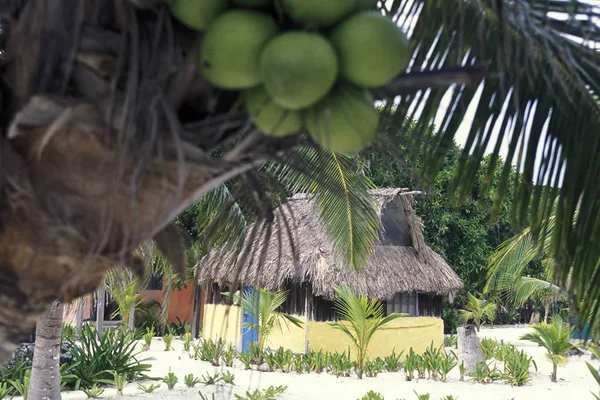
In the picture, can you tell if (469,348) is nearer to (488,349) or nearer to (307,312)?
(488,349)

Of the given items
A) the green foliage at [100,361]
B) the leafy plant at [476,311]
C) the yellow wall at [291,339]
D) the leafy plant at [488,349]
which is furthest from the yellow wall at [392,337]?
the green foliage at [100,361]

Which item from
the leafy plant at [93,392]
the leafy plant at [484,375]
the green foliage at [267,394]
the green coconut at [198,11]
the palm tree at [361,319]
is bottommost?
the leafy plant at [93,392]

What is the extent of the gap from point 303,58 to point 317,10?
0.33ft

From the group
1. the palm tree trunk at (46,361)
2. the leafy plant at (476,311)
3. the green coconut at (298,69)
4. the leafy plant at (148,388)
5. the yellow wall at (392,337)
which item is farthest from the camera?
the leafy plant at (476,311)

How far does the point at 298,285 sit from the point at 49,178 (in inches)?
528

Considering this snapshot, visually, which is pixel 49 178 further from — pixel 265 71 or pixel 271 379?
pixel 271 379

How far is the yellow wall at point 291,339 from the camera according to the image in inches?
533

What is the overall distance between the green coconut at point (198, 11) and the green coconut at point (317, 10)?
103 mm

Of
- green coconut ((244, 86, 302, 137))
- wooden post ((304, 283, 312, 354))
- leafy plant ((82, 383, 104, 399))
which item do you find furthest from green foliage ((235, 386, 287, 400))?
green coconut ((244, 86, 302, 137))

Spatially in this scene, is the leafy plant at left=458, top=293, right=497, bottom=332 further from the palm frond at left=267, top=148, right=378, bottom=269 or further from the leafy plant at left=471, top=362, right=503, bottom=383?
the palm frond at left=267, top=148, right=378, bottom=269

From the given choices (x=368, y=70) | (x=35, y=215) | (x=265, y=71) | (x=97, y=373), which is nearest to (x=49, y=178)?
(x=35, y=215)

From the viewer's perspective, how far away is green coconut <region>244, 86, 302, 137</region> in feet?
2.89

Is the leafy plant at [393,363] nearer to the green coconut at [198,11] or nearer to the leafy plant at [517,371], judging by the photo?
the leafy plant at [517,371]

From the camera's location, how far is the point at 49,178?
0.96 m
